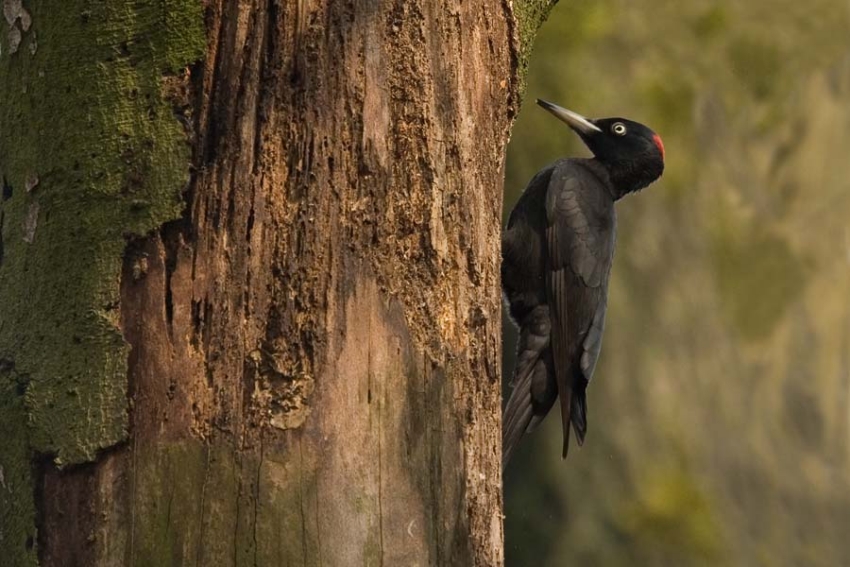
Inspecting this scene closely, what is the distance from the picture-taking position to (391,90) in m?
2.37

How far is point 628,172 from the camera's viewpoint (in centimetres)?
465

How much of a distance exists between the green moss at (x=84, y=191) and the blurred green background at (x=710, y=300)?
3659 millimetres

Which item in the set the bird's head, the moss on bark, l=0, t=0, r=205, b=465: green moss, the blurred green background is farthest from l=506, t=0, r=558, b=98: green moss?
the blurred green background

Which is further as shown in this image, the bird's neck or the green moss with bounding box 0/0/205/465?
the bird's neck

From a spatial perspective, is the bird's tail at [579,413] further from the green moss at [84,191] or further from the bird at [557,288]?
the green moss at [84,191]

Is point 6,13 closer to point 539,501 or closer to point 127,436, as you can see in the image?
point 127,436

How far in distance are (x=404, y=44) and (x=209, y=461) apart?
82 centimetres

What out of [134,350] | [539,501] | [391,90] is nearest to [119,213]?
[134,350]

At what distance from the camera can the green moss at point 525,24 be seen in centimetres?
275

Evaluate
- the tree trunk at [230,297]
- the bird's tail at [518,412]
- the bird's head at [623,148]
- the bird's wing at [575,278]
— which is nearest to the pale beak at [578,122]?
the bird's head at [623,148]

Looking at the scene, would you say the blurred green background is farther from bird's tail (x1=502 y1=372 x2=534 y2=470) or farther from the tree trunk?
the tree trunk

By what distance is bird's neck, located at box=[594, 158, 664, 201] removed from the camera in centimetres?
464

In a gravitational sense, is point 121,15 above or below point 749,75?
below

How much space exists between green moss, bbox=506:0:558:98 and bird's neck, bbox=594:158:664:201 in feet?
5.71
